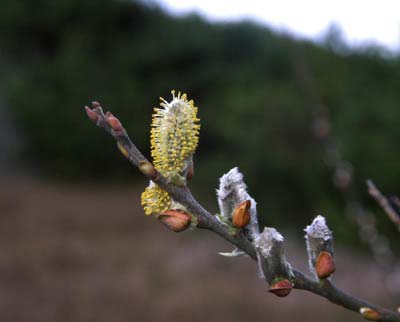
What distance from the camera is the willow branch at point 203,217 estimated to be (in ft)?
1.62

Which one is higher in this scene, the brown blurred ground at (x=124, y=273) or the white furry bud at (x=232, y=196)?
the brown blurred ground at (x=124, y=273)

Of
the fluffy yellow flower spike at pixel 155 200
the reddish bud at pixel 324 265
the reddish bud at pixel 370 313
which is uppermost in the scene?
the fluffy yellow flower spike at pixel 155 200

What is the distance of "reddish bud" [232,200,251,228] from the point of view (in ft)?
1.82

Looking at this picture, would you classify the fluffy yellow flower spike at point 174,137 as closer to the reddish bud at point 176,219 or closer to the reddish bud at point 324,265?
the reddish bud at point 176,219

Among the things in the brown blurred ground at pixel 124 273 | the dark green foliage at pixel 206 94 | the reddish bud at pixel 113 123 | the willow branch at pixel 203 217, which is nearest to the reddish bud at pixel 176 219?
the willow branch at pixel 203 217

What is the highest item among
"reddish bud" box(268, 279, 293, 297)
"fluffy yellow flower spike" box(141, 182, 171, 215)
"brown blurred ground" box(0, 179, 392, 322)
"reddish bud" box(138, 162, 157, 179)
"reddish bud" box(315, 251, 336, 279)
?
"brown blurred ground" box(0, 179, 392, 322)

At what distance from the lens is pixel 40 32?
10.1 metres

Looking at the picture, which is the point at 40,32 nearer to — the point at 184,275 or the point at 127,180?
the point at 127,180

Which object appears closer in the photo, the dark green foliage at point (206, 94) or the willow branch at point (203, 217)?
the willow branch at point (203, 217)

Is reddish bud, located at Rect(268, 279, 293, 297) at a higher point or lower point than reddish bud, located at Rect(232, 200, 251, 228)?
lower

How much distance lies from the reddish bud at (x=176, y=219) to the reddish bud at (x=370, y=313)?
0.20m

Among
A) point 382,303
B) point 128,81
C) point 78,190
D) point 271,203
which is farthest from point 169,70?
point 382,303

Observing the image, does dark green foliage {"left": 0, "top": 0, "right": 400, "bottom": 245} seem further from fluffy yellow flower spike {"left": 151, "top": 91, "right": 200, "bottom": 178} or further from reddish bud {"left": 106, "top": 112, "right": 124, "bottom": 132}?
reddish bud {"left": 106, "top": 112, "right": 124, "bottom": 132}

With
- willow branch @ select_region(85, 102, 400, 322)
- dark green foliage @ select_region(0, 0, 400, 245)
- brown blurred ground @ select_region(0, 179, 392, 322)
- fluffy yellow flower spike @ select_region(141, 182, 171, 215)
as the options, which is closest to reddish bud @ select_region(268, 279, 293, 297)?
willow branch @ select_region(85, 102, 400, 322)
